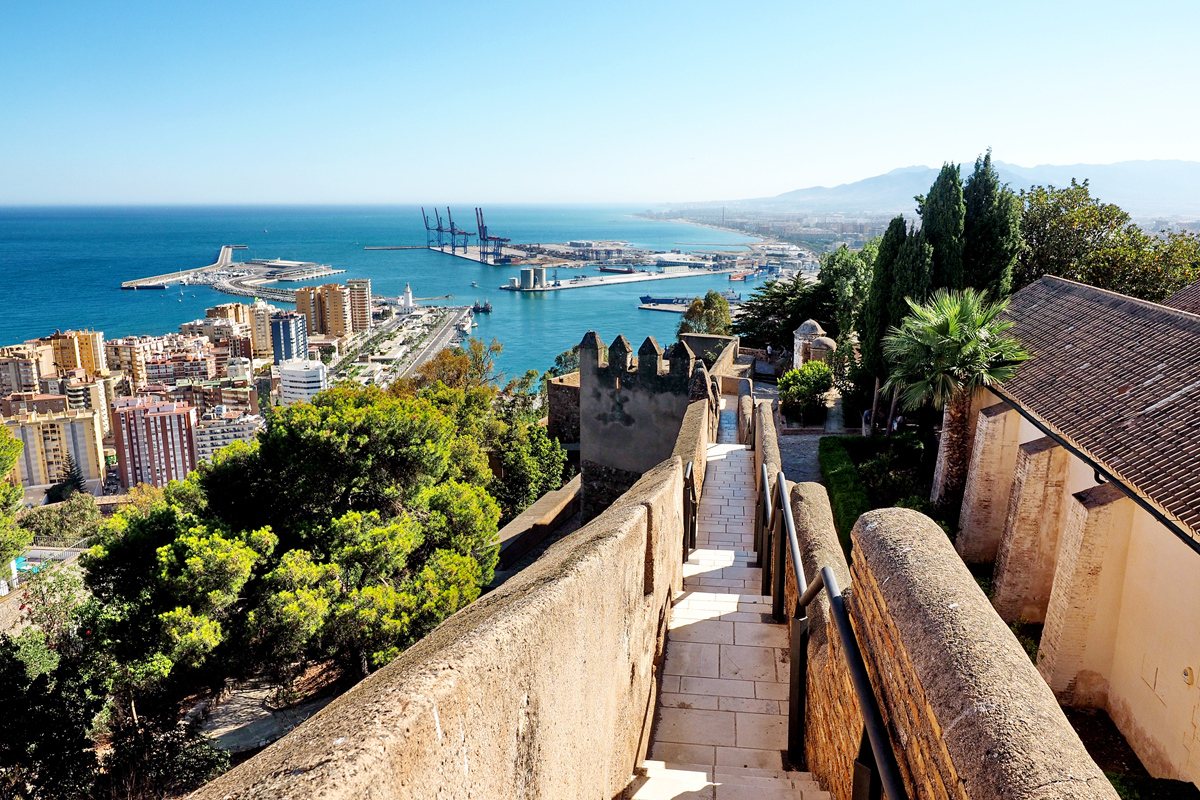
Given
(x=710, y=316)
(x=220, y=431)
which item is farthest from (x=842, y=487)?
(x=220, y=431)

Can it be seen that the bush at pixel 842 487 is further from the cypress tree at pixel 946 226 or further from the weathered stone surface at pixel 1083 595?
the weathered stone surface at pixel 1083 595

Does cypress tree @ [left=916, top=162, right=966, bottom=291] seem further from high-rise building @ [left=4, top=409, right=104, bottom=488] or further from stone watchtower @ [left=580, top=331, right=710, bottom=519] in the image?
high-rise building @ [left=4, top=409, right=104, bottom=488]

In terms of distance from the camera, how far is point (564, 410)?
22750mm

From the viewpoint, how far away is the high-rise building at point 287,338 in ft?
300

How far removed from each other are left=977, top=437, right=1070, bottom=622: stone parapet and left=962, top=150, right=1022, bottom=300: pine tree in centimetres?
905

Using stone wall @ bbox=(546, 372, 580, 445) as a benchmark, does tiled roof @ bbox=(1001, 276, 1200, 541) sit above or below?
above

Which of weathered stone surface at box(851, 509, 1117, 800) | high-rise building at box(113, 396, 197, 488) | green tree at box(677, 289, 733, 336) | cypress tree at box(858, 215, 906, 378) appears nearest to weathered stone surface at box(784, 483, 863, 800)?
weathered stone surface at box(851, 509, 1117, 800)

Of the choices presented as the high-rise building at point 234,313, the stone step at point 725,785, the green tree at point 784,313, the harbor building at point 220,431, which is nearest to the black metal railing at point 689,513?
the stone step at point 725,785

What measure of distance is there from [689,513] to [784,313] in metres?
22.4

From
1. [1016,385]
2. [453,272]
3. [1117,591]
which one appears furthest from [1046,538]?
[453,272]

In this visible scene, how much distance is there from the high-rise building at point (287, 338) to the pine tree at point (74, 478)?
121 feet

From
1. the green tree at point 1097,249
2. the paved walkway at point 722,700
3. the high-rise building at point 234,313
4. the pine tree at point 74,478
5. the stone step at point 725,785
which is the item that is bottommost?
the pine tree at point 74,478

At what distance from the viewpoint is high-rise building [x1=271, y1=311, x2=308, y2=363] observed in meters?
91.5

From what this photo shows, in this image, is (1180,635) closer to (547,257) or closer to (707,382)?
(707,382)
